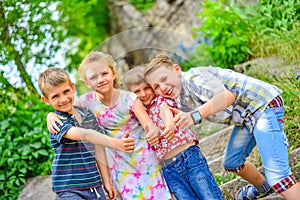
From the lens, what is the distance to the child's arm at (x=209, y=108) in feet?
10.0

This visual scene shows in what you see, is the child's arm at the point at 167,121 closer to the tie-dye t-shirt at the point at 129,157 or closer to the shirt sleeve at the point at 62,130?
the tie-dye t-shirt at the point at 129,157

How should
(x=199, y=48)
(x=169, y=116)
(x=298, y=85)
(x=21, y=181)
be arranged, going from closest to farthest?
(x=169, y=116) < (x=199, y=48) < (x=298, y=85) < (x=21, y=181)

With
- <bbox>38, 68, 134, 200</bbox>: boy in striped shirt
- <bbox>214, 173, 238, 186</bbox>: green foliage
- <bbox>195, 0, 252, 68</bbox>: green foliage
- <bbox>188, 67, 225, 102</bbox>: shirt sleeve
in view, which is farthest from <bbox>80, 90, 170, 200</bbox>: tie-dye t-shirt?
<bbox>195, 0, 252, 68</bbox>: green foliage

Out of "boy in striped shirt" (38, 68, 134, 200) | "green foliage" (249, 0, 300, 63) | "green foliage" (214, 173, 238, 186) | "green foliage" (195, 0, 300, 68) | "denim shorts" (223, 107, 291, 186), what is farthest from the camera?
"green foliage" (195, 0, 300, 68)

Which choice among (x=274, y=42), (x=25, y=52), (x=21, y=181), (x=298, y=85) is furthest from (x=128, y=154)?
(x=25, y=52)

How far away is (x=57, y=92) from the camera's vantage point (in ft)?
11.5

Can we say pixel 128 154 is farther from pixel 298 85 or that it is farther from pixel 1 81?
pixel 1 81

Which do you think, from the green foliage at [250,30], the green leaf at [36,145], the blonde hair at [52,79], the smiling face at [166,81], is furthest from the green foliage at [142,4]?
the smiling face at [166,81]

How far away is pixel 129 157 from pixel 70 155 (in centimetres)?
49

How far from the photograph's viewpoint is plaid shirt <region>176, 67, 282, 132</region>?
324cm

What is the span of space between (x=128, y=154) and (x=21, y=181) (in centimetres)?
257

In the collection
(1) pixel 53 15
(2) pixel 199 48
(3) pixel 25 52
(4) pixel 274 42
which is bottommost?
(2) pixel 199 48

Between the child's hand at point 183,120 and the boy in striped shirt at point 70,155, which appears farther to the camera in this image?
the boy in striped shirt at point 70,155

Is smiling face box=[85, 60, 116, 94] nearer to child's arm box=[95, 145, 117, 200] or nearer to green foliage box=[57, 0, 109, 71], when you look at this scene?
child's arm box=[95, 145, 117, 200]
